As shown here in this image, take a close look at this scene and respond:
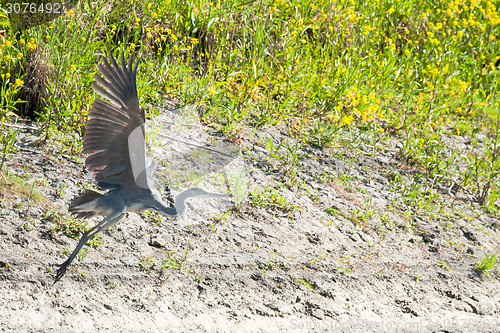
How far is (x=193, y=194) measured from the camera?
3404 mm

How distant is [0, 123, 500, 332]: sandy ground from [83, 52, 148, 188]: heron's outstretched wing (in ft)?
2.12

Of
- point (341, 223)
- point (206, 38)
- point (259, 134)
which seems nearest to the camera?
point (341, 223)

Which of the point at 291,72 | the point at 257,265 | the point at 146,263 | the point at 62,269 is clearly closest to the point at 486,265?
the point at 257,265

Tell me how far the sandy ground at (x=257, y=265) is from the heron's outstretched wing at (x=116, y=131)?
646mm

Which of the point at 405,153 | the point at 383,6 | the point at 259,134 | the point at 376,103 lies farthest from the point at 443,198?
the point at 383,6

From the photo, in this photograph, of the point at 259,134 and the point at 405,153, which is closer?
the point at 259,134

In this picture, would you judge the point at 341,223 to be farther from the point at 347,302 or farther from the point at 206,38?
the point at 206,38

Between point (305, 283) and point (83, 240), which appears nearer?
point (83, 240)

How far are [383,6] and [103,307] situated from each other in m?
5.49

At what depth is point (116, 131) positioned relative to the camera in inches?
134

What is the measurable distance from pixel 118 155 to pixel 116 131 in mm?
147

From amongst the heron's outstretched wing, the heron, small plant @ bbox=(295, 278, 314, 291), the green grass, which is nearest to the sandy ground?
small plant @ bbox=(295, 278, 314, 291)

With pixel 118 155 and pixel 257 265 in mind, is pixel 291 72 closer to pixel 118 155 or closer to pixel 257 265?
pixel 257 265

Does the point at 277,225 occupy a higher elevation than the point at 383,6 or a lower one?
lower
